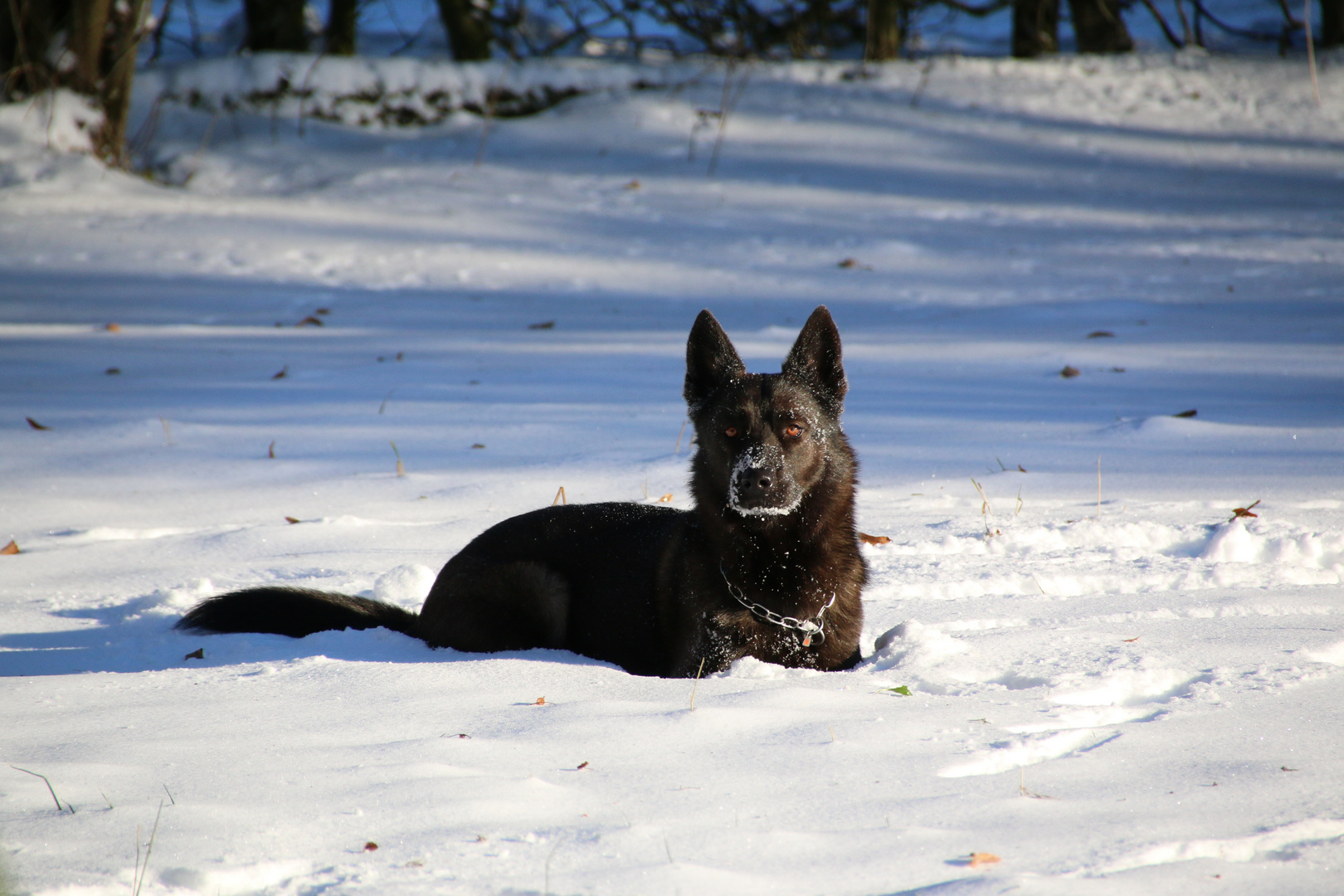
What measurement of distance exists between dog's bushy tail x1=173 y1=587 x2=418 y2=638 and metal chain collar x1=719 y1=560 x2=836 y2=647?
4.64 ft

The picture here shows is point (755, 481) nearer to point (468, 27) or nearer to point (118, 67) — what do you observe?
point (118, 67)

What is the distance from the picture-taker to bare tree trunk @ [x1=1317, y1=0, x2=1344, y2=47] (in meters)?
16.0

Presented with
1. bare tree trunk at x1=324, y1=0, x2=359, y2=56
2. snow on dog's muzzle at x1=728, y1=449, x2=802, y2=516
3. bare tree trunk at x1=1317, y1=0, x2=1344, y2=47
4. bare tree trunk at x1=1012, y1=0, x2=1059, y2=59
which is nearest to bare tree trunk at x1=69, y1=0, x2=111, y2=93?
bare tree trunk at x1=324, y1=0, x2=359, y2=56

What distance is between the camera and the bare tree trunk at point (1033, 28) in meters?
17.0

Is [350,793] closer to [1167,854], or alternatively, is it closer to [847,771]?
[847,771]

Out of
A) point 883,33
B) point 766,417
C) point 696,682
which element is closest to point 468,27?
→ point 883,33

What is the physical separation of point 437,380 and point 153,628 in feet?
12.8

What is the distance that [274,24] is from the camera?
16219 mm

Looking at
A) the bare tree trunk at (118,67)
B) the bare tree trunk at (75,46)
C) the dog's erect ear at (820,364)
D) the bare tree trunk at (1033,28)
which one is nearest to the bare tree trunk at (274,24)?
the bare tree trunk at (118,67)

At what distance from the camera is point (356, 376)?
7500 millimetres

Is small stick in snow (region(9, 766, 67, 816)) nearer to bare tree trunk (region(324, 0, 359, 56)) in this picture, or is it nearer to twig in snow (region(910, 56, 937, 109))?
twig in snow (region(910, 56, 937, 109))

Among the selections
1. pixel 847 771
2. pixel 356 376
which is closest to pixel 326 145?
pixel 356 376

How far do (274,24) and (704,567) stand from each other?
1617 cm

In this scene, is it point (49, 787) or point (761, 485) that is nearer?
point (49, 787)
